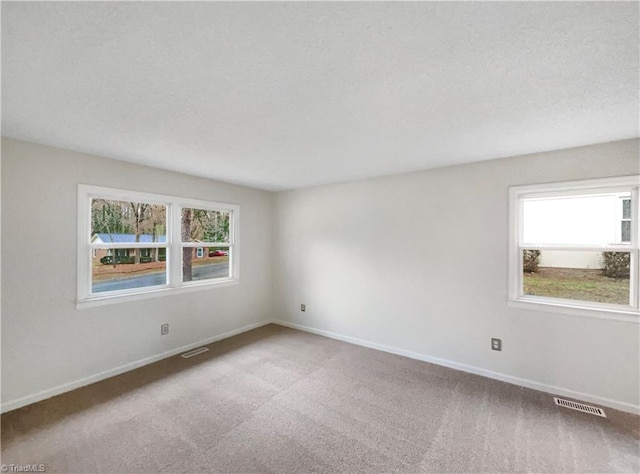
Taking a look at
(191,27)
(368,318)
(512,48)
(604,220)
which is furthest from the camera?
(368,318)

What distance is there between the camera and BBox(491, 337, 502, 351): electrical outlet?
113 inches

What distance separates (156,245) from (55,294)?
1.04 metres

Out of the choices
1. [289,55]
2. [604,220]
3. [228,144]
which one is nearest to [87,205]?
[228,144]

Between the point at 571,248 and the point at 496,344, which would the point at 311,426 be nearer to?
the point at 496,344

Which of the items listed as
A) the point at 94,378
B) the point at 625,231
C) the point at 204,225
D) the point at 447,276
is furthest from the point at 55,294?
the point at 625,231

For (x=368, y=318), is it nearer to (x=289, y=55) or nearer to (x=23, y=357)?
(x=289, y=55)

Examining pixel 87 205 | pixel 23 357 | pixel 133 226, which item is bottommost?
pixel 23 357

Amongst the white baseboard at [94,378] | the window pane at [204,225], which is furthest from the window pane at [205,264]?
the white baseboard at [94,378]

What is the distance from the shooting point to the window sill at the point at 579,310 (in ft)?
7.69

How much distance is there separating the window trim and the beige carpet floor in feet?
2.83

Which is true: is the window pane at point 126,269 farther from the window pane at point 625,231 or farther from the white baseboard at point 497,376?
the window pane at point 625,231

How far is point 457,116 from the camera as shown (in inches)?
76.2

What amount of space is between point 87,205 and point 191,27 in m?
2.59

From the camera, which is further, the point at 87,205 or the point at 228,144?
the point at 87,205
